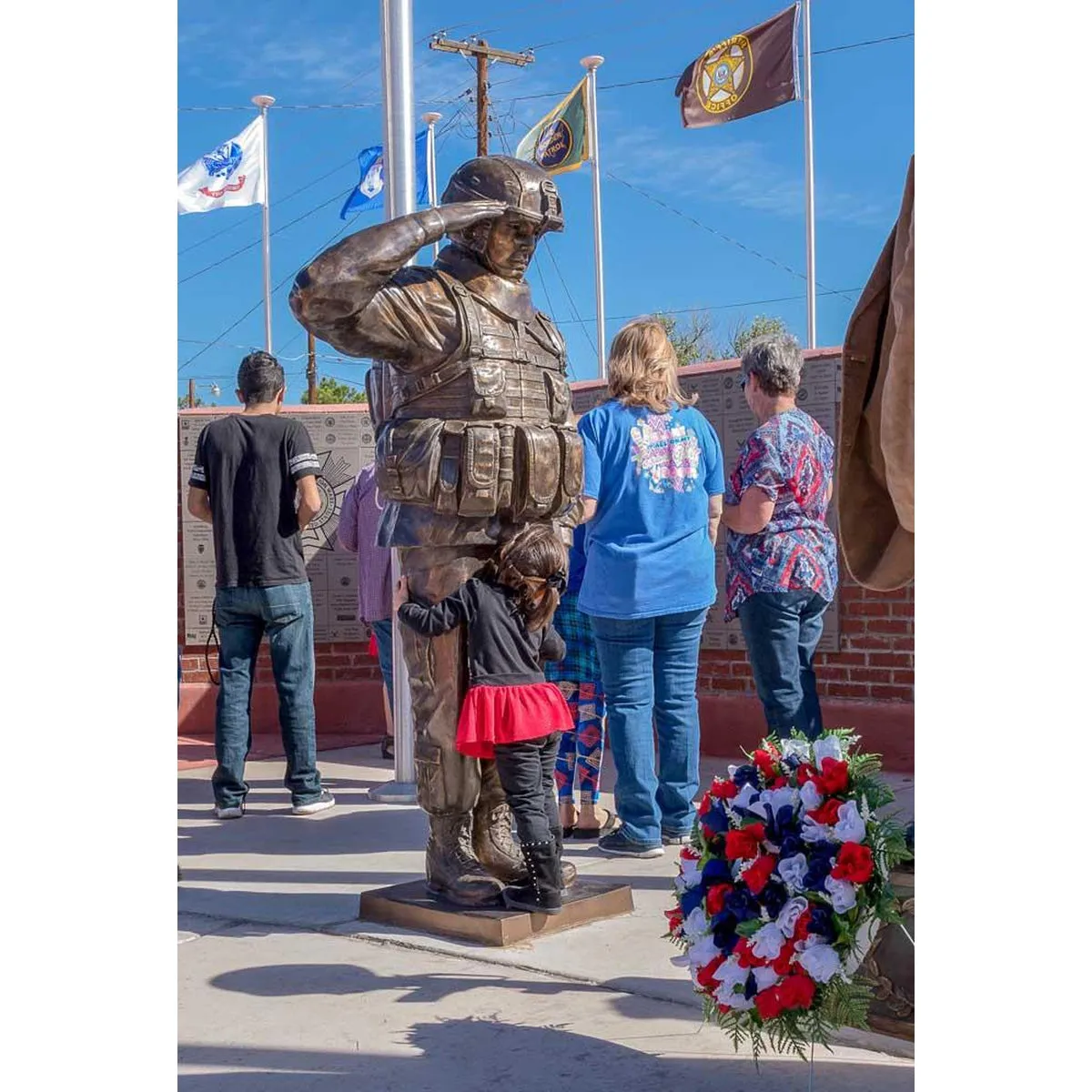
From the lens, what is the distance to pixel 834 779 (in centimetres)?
278

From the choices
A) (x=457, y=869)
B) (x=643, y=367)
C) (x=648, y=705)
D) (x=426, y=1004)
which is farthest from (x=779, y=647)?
(x=426, y=1004)

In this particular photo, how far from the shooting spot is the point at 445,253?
14.3 feet

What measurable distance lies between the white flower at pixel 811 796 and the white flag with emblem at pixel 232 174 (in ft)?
59.2

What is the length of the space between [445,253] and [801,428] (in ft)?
5.60

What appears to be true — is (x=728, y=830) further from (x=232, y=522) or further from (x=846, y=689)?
(x=846, y=689)

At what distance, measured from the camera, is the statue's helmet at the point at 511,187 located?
13.7 feet

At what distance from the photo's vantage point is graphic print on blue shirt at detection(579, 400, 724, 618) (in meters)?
5.18

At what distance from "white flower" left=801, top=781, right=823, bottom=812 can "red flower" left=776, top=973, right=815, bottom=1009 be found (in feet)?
1.08

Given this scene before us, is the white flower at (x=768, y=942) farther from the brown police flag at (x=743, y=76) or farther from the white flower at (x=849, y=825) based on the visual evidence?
the brown police flag at (x=743, y=76)

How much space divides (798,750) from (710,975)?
0.50 meters

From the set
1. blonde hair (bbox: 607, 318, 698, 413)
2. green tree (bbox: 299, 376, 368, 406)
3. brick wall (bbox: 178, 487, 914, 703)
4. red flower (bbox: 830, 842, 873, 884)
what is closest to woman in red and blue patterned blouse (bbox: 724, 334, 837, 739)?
blonde hair (bbox: 607, 318, 698, 413)

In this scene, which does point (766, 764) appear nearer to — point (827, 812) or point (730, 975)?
point (827, 812)

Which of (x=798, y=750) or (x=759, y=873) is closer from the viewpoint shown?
(x=759, y=873)
